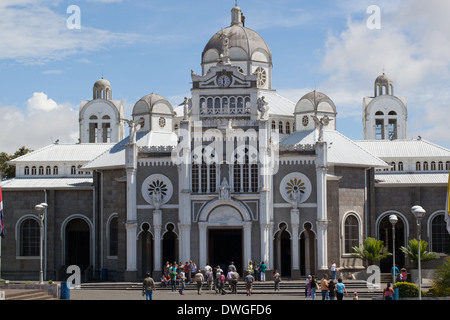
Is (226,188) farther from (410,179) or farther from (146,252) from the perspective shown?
(410,179)

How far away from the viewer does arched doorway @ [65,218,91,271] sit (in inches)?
2739

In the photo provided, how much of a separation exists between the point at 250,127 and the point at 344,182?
8.94 meters

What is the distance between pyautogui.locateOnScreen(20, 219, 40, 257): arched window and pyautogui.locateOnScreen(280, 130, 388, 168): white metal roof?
67.5ft

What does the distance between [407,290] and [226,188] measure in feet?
62.9

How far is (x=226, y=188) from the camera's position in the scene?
60375 mm

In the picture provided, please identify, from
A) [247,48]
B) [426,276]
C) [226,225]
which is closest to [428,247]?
[426,276]

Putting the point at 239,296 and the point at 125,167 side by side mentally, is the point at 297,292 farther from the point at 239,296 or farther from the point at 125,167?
the point at 125,167

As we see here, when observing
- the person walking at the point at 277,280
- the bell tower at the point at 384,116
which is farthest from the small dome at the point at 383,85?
the person walking at the point at 277,280

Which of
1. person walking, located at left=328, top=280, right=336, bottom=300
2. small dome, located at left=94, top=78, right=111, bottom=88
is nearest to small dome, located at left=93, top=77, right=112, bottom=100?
small dome, located at left=94, top=78, right=111, bottom=88

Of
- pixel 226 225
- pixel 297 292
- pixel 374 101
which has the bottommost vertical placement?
pixel 297 292

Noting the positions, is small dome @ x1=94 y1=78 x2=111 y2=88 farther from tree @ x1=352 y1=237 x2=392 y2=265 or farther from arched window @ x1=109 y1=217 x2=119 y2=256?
tree @ x1=352 y1=237 x2=392 y2=265
